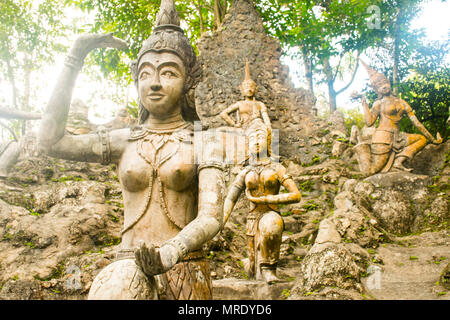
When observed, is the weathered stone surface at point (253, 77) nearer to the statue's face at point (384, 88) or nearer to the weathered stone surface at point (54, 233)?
the statue's face at point (384, 88)

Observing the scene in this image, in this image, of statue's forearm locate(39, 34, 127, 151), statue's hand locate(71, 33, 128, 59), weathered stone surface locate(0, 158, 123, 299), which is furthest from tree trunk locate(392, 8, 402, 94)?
statue's forearm locate(39, 34, 127, 151)

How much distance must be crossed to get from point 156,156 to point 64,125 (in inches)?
23.1

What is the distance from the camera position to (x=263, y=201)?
5.66m

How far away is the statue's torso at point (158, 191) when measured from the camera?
239 cm

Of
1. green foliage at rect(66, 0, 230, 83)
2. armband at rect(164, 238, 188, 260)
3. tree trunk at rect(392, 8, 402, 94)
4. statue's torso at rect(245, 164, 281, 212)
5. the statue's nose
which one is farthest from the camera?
green foliage at rect(66, 0, 230, 83)

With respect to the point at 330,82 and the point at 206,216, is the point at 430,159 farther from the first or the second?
the point at 330,82

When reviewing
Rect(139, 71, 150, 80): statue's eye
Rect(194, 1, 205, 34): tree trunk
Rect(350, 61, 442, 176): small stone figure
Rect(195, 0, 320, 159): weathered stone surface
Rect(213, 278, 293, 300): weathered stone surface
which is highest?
Rect(194, 1, 205, 34): tree trunk

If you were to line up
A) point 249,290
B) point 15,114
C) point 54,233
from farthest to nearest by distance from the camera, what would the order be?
point 54,233 < point 249,290 < point 15,114

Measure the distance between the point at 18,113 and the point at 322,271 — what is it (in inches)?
169

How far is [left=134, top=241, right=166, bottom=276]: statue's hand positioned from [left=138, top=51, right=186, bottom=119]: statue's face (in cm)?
110

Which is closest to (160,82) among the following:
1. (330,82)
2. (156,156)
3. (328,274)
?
(156,156)

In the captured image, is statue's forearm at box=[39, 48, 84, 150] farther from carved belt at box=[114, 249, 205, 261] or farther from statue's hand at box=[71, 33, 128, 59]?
carved belt at box=[114, 249, 205, 261]

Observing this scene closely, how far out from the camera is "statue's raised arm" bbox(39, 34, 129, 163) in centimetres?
234
